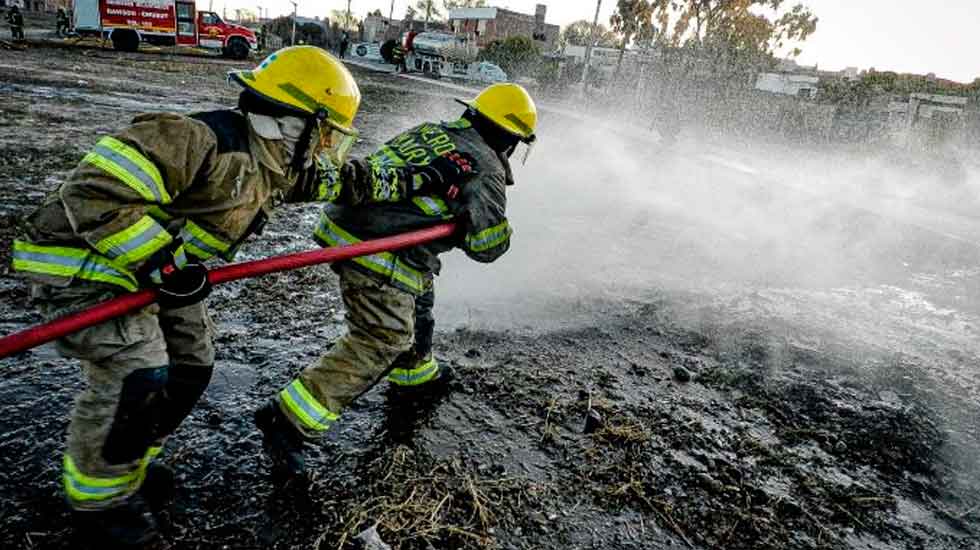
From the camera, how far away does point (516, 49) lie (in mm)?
43375

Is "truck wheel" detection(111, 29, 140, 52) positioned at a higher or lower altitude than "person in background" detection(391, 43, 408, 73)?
lower

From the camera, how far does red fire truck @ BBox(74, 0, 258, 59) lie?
2427cm

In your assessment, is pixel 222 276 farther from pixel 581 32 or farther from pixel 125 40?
pixel 581 32

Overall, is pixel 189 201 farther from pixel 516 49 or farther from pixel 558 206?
pixel 516 49

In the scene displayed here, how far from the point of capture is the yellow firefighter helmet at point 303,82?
2033 millimetres

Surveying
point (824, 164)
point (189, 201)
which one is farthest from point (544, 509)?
point (824, 164)

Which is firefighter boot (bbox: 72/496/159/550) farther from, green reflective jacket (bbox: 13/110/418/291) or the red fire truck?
the red fire truck

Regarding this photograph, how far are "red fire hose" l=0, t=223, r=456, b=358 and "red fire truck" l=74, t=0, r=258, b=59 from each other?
2821cm

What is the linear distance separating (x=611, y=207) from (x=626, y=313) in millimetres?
3959

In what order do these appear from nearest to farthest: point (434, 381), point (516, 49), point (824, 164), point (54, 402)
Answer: point (54, 402) → point (434, 381) → point (824, 164) → point (516, 49)

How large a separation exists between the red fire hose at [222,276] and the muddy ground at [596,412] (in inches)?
33.8

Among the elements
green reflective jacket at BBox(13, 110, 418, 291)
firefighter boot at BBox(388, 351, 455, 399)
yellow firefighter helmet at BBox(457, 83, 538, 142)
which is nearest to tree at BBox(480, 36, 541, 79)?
yellow firefighter helmet at BBox(457, 83, 538, 142)

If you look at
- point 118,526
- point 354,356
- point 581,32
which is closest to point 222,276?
point 354,356

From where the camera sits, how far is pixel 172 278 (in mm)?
1830
